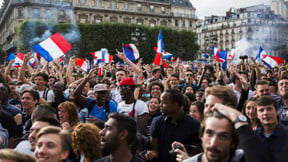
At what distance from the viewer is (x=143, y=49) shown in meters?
49.0

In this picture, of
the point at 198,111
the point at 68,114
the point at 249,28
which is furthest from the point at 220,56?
the point at 249,28

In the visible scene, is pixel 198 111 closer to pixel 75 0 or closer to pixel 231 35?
pixel 75 0

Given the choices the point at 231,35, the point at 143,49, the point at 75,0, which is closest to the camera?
the point at 143,49

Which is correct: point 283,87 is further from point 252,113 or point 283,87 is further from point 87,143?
point 87,143

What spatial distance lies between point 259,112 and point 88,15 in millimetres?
60194

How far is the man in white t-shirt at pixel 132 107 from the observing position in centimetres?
528

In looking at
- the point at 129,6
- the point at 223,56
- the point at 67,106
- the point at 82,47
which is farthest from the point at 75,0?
the point at 67,106

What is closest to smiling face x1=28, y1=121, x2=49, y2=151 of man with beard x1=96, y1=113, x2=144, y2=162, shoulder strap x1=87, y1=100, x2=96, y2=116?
man with beard x1=96, y1=113, x2=144, y2=162

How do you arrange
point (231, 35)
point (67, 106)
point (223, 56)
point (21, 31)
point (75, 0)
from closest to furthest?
point (67, 106) → point (223, 56) → point (21, 31) → point (75, 0) → point (231, 35)

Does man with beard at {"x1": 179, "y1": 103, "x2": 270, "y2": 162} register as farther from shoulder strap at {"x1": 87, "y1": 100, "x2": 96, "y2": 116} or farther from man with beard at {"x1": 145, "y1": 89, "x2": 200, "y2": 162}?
shoulder strap at {"x1": 87, "y1": 100, "x2": 96, "y2": 116}

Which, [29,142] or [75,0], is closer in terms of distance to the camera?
[29,142]

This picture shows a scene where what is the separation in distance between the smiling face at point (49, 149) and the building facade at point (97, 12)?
52.5 metres

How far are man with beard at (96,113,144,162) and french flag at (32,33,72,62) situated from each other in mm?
6389

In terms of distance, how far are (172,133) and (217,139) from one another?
1481 millimetres
